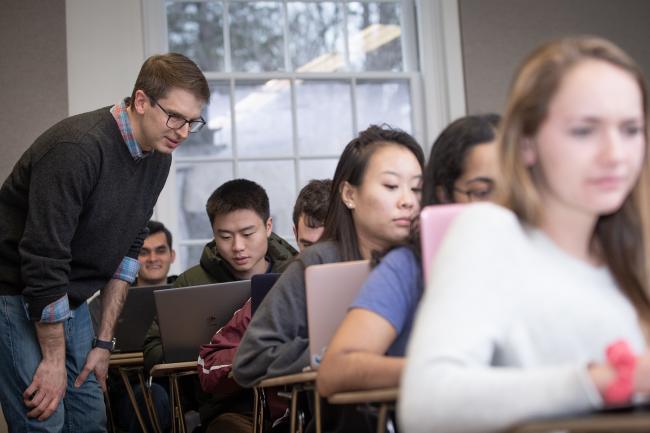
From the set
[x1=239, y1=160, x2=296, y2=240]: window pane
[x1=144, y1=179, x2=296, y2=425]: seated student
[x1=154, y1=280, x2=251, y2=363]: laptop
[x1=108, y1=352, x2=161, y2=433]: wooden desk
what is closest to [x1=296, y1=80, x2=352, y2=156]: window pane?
[x1=239, y1=160, x2=296, y2=240]: window pane

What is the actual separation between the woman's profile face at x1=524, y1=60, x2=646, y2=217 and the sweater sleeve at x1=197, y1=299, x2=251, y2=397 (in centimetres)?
179

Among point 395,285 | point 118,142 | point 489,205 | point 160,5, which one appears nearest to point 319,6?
point 160,5

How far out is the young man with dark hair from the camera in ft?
11.5

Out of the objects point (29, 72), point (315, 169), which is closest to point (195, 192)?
point (315, 169)

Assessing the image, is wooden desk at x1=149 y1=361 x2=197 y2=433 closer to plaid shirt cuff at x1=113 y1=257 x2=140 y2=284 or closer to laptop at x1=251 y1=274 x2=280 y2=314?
plaid shirt cuff at x1=113 y1=257 x2=140 y2=284

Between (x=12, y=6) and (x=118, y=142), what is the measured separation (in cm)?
253

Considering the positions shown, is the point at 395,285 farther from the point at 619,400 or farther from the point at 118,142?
the point at 118,142

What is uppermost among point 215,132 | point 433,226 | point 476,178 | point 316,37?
point 316,37

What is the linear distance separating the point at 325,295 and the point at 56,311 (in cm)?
86

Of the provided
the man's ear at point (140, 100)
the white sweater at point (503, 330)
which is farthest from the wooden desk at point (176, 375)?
the white sweater at point (503, 330)

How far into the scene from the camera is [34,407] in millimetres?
2615

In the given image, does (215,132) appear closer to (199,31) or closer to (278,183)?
(278,183)

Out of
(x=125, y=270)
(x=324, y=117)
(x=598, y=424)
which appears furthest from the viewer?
(x=324, y=117)

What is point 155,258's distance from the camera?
15.1 feet
